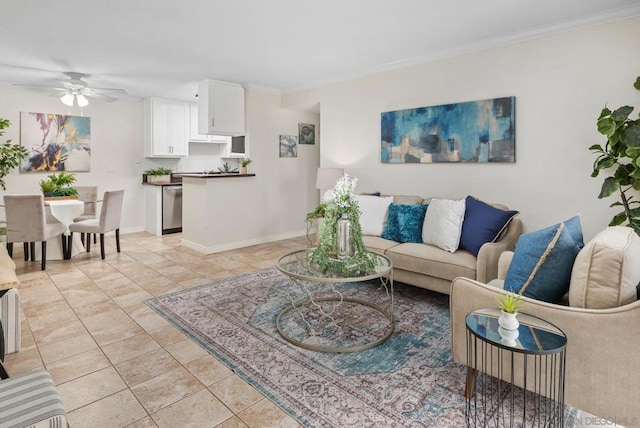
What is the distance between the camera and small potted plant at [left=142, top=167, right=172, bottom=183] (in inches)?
271

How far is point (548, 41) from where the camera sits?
11.1 feet

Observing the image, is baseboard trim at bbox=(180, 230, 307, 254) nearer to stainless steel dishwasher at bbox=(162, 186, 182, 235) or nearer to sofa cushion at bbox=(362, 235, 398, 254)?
stainless steel dishwasher at bbox=(162, 186, 182, 235)

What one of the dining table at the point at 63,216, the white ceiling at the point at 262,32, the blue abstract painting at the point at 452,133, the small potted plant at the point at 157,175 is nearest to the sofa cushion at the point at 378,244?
the blue abstract painting at the point at 452,133

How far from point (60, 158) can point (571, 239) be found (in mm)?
6989

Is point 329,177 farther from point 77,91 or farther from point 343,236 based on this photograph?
point 77,91

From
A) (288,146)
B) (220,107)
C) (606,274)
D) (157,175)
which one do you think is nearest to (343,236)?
(606,274)

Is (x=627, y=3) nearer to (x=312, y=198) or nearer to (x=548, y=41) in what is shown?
(x=548, y=41)

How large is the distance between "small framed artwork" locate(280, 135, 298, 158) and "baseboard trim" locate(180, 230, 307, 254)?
52.9 inches

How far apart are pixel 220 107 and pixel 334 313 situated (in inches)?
143

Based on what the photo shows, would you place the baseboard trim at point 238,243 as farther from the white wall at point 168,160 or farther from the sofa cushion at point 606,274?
the sofa cushion at point 606,274

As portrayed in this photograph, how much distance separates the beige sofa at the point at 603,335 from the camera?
4.99ft

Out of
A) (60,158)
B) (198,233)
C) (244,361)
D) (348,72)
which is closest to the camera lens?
(244,361)

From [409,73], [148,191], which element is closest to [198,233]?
[148,191]

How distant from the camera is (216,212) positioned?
17.7 ft
